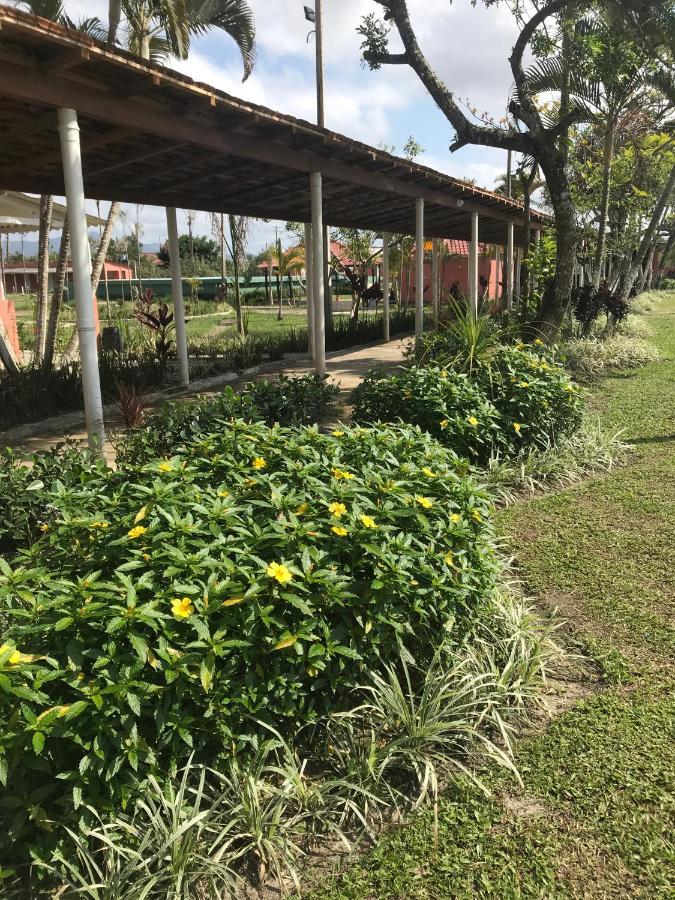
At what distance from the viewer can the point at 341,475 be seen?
2898mm

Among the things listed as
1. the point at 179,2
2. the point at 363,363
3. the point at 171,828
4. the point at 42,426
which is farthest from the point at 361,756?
the point at 179,2

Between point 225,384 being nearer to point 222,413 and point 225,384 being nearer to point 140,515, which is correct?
point 222,413

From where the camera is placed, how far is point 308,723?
229 centimetres

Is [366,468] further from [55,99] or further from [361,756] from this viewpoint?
[55,99]

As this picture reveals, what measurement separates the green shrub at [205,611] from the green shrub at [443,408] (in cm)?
204

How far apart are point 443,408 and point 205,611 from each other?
3.30 m

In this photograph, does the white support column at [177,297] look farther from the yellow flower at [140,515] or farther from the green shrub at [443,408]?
the yellow flower at [140,515]

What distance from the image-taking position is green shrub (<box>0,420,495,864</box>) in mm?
1864

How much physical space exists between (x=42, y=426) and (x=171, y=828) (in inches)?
238

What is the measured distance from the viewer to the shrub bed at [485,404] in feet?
17.0

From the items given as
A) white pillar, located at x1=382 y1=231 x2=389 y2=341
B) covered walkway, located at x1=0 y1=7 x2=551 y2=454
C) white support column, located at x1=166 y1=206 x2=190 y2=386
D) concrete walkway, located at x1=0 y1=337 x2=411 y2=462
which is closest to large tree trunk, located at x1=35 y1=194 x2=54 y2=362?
covered walkway, located at x1=0 y1=7 x2=551 y2=454

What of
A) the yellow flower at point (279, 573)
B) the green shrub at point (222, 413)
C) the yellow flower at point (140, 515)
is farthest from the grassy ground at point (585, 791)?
the green shrub at point (222, 413)

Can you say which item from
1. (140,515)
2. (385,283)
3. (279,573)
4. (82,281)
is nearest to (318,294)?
(82,281)

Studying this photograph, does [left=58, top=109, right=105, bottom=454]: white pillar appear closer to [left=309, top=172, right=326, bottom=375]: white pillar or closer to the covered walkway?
the covered walkway
